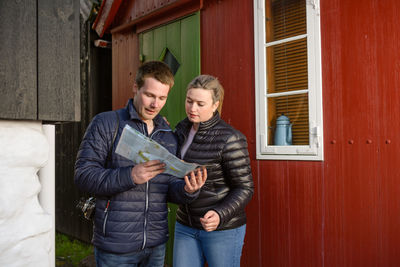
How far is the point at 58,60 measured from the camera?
1112 millimetres

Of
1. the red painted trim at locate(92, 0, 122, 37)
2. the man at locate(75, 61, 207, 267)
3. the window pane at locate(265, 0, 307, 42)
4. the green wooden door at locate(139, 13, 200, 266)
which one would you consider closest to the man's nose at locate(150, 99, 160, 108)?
the man at locate(75, 61, 207, 267)

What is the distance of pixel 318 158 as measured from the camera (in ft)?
9.02

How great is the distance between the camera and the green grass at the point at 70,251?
203 inches

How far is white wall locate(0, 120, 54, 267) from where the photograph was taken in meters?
0.94

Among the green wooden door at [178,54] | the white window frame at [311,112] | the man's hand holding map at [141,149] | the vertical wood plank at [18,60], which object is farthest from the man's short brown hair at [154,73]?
the green wooden door at [178,54]

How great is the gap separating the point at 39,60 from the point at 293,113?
7.58 feet

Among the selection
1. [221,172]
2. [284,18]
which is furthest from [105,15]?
[221,172]

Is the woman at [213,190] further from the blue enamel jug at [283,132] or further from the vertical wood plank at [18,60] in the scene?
the vertical wood plank at [18,60]

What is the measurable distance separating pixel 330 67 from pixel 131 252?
6.55ft

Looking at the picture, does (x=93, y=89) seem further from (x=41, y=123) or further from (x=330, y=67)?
(x=41, y=123)

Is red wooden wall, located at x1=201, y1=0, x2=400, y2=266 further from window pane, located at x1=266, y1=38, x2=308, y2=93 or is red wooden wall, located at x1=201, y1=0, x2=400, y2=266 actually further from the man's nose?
the man's nose

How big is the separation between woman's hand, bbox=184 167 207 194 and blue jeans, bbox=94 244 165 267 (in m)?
Answer: 0.38

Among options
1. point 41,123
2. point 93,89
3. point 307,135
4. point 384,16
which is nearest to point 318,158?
point 307,135

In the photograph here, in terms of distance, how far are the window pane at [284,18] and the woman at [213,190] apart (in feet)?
3.73
